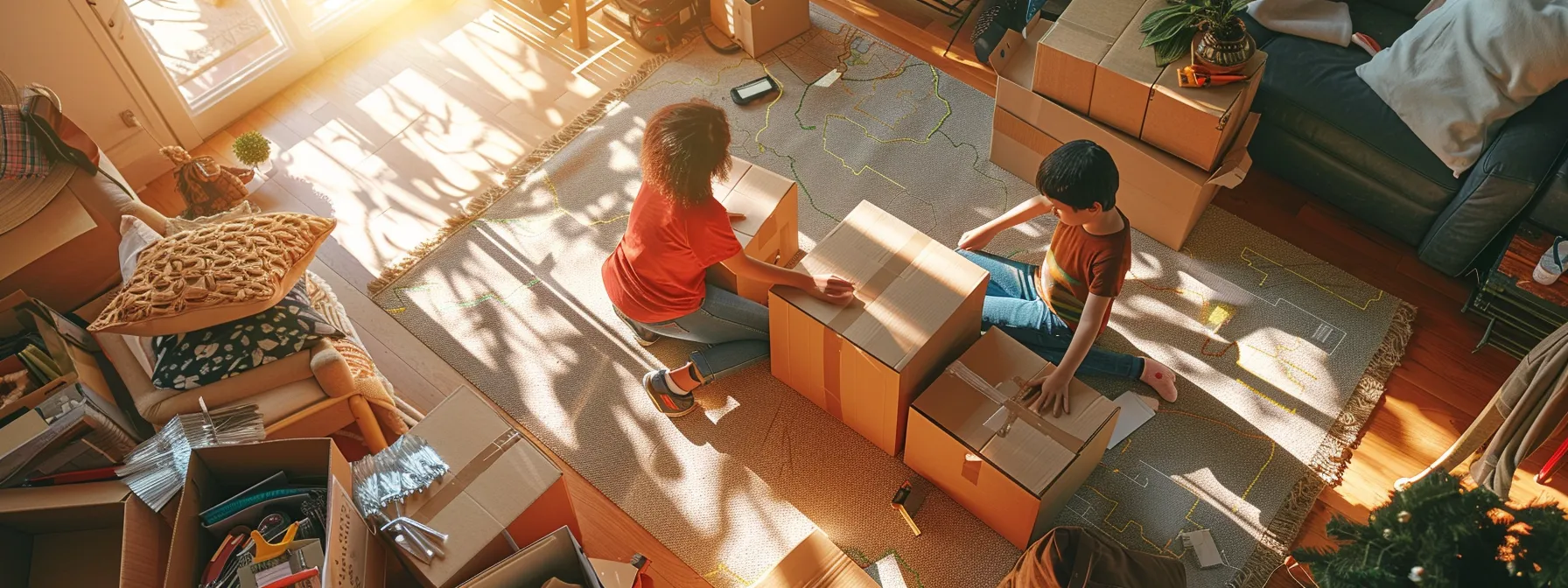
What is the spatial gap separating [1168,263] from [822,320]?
46.4 inches

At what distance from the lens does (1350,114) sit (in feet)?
8.52

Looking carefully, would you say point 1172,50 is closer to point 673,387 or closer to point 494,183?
point 673,387

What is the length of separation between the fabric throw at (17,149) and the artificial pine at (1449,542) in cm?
285

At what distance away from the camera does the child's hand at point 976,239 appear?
2457 mm

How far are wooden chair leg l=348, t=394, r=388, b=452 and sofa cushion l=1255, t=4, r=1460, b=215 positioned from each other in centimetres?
247

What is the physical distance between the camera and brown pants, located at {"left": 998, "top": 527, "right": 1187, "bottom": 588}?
1801mm

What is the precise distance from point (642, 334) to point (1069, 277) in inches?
43.9

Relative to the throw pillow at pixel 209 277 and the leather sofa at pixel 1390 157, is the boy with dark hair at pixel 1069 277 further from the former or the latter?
the throw pillow at pixel 209 277

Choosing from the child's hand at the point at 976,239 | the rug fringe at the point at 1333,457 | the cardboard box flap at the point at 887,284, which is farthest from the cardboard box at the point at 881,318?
the rug fringe at the point at 1333,457

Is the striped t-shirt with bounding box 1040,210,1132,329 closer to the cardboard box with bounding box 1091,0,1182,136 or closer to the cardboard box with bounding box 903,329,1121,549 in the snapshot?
the cardboard box with bounding box 903,329,1121,549

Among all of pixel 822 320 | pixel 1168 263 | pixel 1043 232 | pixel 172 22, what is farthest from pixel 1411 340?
pixel 172 22

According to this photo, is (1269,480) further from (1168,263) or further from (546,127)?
(546,127)

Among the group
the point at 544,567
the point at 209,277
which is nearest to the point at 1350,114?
the point at 544,567

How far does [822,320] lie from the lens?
218cm
